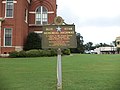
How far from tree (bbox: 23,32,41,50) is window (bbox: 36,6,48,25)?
11.9 ft

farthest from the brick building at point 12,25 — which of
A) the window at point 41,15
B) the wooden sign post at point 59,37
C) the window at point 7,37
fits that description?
the wooden sign post at point 59,37

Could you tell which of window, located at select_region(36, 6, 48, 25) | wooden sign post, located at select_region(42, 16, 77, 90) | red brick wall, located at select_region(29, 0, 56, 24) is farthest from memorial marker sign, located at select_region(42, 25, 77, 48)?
window, located at select_region(36, 6, 48, 25)

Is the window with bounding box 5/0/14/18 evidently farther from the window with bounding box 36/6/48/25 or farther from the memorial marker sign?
the memorial marker sign

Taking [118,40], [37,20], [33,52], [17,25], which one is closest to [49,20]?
[37,20]

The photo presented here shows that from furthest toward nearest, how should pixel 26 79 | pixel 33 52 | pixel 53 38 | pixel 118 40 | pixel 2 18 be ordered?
1. pixel 2 18
2. pixel 33 52
3. pixel 26 79
4. pixel 53 38
5. pixel 118 40

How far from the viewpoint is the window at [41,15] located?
4397 centimetres

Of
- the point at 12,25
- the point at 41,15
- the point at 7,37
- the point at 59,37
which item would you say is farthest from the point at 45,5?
the point at 59,37

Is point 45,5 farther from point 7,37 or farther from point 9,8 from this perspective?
point 7,37

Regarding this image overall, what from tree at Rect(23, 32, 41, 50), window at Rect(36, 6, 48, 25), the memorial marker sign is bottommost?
the memorial marker sign

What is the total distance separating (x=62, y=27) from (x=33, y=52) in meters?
23.3

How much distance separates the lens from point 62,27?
11477 mm

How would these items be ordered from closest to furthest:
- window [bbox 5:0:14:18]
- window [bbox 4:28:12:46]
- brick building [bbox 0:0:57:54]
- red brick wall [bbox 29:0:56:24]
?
1. brick building [bbox 0:0:57:54]
2. window [bbox 4:28:12:46]
3. window [bbox 5:0:14:18]
4. red brick wall [bbox 29:0:56:24]

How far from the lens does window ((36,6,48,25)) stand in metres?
44.0

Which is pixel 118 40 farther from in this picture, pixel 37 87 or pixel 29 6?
pixel 29 6
